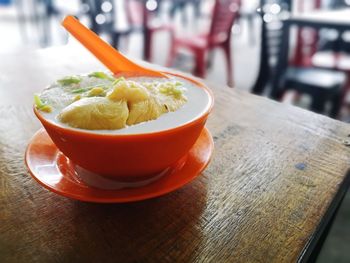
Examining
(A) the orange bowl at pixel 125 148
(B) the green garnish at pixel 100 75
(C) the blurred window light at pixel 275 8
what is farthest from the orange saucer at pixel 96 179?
(C) the blurred window light at pixel 275 8

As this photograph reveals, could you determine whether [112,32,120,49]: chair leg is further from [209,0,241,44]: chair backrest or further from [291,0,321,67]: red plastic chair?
[291,0,321,67]: red plastic chair

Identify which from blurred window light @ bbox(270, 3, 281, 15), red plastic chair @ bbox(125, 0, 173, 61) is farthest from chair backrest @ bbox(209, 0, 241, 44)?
blurred window light @ bbox(270, 3, 281, 15)

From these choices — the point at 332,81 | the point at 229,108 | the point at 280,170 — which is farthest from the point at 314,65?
the point at 280,170

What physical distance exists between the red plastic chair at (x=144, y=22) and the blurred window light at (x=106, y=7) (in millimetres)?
310

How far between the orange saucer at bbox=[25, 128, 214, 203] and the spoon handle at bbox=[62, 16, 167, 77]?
0.19m

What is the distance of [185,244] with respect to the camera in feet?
1.30

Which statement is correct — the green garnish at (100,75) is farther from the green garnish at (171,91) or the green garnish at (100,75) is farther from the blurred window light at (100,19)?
the blurred window light at (100,19)

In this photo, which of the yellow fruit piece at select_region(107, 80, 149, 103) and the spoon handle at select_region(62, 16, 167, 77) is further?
the spoon handle at select_region(62, 16, 167, 77)

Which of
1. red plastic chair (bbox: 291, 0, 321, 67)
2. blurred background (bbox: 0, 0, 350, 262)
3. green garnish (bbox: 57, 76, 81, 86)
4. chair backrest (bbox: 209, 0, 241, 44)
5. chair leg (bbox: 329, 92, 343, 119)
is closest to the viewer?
green garnish (bbox: 57, 76, 81, 86)

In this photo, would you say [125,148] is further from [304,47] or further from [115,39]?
[115,39]

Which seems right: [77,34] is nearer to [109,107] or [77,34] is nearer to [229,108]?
[109,107]

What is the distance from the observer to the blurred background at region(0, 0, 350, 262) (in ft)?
5.69

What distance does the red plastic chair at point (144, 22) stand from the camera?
2740 mm

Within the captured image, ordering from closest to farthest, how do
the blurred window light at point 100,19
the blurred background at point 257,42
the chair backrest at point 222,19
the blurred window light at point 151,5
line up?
the blurred background at point 257,42 → the blurred window light at point 100,19 → the chair backrest at point 222,19 → the blurred window light at point 151,5
